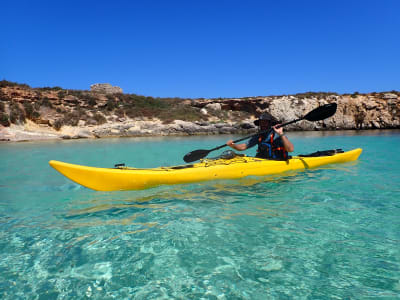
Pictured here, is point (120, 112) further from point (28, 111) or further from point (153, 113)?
point (28, 111)

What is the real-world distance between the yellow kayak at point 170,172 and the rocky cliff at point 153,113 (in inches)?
567

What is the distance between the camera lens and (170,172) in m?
4.14

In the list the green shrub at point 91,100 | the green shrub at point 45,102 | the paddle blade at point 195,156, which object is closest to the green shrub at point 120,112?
the green shrub at point 91,100

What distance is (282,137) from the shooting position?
4938mm

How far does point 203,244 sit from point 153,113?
22.9 meters

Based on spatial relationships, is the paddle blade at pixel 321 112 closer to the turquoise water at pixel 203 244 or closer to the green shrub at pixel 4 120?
the turquoise water at pixel 203 244

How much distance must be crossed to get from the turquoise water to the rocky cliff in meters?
15.2

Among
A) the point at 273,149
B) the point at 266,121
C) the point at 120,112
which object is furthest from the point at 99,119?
the point at 273,149

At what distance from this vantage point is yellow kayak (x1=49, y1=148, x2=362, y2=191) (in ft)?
12.3

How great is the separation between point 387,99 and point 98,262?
29.8 m

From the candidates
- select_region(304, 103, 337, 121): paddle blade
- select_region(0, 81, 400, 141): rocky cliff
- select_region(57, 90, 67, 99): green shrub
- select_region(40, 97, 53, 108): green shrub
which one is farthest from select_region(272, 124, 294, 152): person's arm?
select_region(57, 90, 67, 99): green shrub

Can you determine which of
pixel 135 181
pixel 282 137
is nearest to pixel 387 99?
pixel 282 137

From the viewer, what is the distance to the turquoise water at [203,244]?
5.62 feet

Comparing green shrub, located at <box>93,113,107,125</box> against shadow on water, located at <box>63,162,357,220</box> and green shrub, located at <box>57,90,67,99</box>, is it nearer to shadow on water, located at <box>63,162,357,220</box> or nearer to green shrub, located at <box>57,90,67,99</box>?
green shrub, located at <box>57,90,67,99</box>
